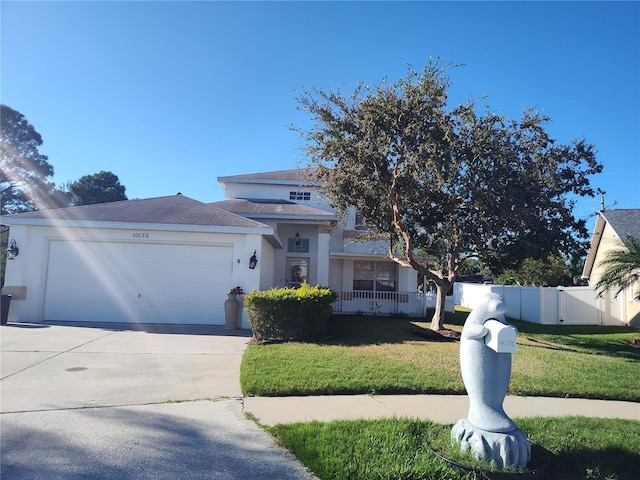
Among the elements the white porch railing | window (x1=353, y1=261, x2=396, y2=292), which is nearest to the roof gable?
the white porch railing

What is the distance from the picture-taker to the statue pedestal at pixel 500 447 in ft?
12.3

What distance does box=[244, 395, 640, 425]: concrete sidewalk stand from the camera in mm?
5289

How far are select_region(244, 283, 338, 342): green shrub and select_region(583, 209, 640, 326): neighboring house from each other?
13.6 metres

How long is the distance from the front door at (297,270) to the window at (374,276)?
237 centimetres

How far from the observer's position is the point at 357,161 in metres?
11.9

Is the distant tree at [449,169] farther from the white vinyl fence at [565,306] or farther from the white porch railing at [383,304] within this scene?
the white vinyl fence at [565,306]

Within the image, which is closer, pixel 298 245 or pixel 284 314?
pixel 284 314

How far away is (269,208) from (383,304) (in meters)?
6.30

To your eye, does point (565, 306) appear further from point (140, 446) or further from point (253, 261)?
point (140, 446)

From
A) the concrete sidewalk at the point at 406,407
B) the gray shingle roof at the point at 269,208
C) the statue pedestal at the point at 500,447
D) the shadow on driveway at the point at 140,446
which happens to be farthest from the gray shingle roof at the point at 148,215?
the statue pedestal at the point at 500,447

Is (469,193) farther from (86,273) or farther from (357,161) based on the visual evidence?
(86,273)

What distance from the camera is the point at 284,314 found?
33.6 feet

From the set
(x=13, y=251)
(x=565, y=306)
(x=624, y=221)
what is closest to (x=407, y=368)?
(x=13, y=251)

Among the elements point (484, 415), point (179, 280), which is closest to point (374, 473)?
point (484, 415)
